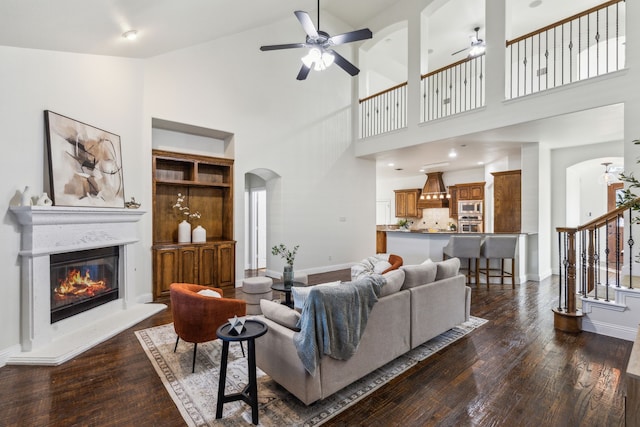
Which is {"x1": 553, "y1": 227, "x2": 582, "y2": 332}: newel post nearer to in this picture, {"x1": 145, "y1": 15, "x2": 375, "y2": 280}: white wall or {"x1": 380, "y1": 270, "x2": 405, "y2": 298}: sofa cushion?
{"x1": 380, "y1": 270, "x2": 405, "y2": 298}: sofa cushion

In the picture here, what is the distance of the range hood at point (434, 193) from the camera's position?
10.1 meters

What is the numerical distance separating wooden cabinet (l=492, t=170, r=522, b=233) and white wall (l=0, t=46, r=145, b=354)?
24.3ft

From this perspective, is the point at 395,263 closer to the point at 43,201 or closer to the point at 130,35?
the point at 43,201

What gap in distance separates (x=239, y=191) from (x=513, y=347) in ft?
16.1

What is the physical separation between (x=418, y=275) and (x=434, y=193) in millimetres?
7781

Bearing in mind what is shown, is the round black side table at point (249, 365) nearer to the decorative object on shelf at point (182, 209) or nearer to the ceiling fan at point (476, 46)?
the decorative object on shelf at point (182, 209)

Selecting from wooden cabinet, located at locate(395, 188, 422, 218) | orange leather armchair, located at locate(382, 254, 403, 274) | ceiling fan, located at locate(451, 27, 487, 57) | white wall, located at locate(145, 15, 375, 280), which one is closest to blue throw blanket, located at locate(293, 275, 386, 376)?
orange leather armchair, located at locate(382, 254, 403, 274)

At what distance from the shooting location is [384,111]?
295 inches

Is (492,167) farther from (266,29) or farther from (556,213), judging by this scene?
(266,29)

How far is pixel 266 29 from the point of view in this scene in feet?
19.9

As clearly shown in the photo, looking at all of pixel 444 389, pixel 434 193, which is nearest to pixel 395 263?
pixel 444 389

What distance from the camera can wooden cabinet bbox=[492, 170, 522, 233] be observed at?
6.68m

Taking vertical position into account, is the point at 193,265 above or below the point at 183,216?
below

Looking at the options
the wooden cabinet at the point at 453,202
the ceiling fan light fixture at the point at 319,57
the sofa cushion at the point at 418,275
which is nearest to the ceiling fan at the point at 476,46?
the wooden cabinet at the point at 453,202
